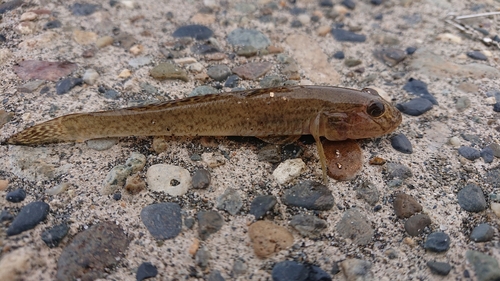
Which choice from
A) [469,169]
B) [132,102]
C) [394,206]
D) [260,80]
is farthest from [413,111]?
[132,102]

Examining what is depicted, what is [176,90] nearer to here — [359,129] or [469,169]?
[359,129]

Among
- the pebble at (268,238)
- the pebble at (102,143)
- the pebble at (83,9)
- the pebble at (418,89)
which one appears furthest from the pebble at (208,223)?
the pebble at (83,9)

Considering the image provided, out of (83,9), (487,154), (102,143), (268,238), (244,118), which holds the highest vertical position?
(83,9)

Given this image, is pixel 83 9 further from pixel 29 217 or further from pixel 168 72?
pixel 29 217

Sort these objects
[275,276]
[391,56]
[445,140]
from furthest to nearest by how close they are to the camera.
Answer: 1. [391,56]
2. [445,140]
3. [275,276]

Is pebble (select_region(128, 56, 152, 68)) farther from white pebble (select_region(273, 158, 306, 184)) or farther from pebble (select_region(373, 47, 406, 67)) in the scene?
pebble (select_region(373, 47, 406, 67))

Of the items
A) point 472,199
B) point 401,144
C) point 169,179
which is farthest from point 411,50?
point 169,179

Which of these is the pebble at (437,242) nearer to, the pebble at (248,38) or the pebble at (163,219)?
the pebble at (163,219)
